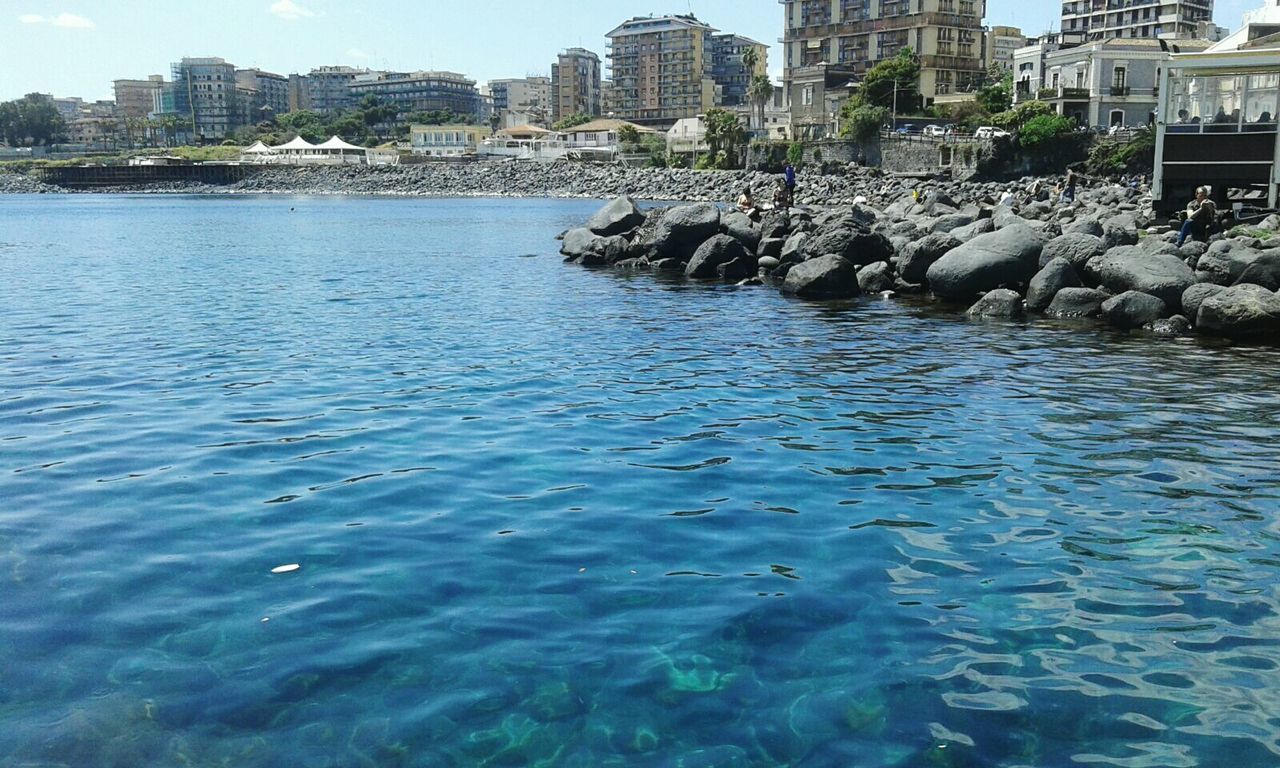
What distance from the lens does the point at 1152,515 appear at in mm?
9297

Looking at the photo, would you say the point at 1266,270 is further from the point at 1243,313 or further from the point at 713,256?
the point at 713,256

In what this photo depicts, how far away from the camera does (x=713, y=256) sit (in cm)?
3086

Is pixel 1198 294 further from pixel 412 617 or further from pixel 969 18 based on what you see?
pixel 969 18

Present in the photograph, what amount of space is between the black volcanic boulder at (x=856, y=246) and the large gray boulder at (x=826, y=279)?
131 cm

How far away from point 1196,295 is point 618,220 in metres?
22.0

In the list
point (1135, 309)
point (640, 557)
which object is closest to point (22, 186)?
point (1135, 309)

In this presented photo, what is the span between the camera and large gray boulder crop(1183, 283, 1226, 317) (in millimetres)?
19703

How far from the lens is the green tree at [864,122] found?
332ft

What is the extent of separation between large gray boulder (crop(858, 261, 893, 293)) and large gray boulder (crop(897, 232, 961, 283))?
15.7 inches

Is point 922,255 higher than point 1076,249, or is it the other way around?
point 1076,249

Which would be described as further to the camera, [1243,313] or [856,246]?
[856,246]

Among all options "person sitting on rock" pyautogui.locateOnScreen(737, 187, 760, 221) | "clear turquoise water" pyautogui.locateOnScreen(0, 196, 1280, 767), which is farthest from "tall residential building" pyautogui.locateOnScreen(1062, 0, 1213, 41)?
"clear turquoise water" pyautogui.locateOnScreen(0, 196, 1280, 767)

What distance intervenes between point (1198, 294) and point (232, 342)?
706 inches

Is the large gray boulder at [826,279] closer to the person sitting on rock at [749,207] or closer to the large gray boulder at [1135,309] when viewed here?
the large gray boulder at [1135,309]
